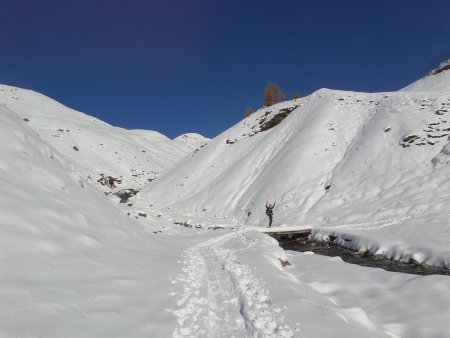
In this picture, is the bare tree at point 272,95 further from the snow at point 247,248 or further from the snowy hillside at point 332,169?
the snow at point 247,248

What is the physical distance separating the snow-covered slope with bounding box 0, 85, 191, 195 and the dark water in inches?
1581

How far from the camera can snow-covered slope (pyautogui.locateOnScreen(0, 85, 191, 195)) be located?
6109 cm

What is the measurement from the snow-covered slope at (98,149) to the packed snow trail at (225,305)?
152ft

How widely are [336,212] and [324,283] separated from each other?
15.5 meters

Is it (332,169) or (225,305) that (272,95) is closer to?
(332,169)

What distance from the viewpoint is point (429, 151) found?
1040 inches

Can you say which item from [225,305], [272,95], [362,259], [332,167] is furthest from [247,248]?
[272,95]

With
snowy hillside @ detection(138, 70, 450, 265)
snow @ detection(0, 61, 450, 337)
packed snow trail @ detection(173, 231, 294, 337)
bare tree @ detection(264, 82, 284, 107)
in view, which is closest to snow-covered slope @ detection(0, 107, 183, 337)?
snow @ detection(0, 61, 450, 337)

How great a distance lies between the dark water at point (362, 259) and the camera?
11.2 m

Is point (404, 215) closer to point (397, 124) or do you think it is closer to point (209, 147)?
point (397, 124)

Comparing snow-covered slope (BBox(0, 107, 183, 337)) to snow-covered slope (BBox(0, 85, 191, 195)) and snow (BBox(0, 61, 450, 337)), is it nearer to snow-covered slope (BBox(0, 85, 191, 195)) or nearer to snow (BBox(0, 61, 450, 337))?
snow (BBox(0, 61, 450, 337))

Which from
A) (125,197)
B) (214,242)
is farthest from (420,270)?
(125,197)

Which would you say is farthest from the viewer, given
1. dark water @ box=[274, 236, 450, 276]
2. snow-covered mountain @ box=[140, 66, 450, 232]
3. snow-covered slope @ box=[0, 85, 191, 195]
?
snow-covered slope @ box=[0, 85, 191, 195]

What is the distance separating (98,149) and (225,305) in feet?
224
